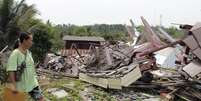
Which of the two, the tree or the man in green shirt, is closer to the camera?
the man in green shirt

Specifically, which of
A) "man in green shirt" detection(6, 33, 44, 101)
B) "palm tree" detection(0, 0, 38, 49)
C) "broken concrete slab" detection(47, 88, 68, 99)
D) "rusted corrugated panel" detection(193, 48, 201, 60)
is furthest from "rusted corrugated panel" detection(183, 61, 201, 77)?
"palm tree" detection(0, 0, 38, 49)

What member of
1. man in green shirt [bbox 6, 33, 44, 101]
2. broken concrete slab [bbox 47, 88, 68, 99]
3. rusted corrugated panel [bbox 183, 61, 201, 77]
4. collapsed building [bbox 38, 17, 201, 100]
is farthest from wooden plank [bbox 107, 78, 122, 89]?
man in green shirt [bbox 6, 33, 44, 101]

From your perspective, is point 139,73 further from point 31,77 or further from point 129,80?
point 31,77

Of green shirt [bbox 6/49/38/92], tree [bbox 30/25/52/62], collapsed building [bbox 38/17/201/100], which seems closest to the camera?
green shirt [bbox 6/49/38/92]

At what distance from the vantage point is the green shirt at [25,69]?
18.7 feet

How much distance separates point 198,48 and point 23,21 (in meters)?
12.0

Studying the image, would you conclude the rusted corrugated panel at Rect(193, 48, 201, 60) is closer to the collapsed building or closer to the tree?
the collapsed building

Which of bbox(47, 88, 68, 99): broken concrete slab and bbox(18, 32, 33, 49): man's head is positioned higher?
bbox(18, 32, 33, 49): man's head

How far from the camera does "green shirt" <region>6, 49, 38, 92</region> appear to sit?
5.70 metres

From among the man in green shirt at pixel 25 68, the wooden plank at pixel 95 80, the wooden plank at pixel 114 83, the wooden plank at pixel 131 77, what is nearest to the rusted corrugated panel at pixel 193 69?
the wooden plank at pixel 131 77

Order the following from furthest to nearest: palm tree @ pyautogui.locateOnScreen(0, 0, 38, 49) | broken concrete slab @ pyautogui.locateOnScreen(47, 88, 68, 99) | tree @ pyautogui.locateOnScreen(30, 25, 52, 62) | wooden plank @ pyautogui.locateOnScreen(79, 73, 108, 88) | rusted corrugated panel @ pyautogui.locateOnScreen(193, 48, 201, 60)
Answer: tree @ pyautogui.locateOnScreen(30, 25, 52, 62), palm tree @ pyautogui.locateOnScreen(0, 0, 38, 49), wooden plank @ pyautogui.locateOnScreen(79, 73, 108, 88), rusted corrugated panel @ pyautogui.locateOnScreen(193, 48, 201, 60), broken concrete slab @ pyautogui.locateOnScreen(47, 88, 68, 99)

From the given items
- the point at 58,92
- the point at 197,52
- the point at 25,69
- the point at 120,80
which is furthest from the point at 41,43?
the point at 25,69

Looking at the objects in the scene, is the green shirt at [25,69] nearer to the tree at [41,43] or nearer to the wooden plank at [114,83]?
the wooden plank at [114,83]

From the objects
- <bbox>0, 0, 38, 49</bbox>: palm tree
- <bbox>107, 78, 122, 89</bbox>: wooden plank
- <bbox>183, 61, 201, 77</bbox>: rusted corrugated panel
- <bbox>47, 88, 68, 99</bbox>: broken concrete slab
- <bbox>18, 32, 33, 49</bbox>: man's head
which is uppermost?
<bbox>0, 0, 38, 49</bbox>: palm tree
